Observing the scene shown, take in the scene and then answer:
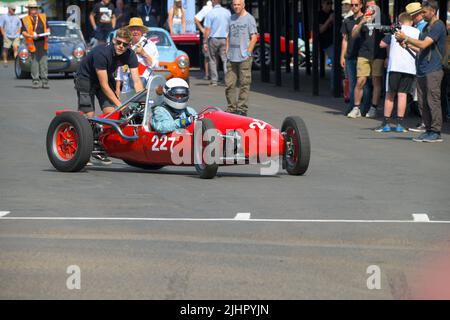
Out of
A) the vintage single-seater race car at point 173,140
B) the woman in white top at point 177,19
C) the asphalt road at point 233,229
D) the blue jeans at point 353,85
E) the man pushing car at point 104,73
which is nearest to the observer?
the asphalt road at point 233,229

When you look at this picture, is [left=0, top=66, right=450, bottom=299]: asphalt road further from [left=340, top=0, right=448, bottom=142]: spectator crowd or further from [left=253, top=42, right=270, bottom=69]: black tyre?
[left=253, top=42, right=270, bottom=69]: black tyre

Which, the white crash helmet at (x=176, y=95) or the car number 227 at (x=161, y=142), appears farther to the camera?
the white crash helmet at (x=176, y=95)

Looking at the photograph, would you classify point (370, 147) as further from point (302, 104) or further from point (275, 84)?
point (275, 84)

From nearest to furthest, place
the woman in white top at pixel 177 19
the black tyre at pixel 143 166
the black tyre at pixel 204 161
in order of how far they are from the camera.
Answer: the black tyre at pixel 204 161, the black tyre at pixel 143 166, the woman in white top at pixel 177 19

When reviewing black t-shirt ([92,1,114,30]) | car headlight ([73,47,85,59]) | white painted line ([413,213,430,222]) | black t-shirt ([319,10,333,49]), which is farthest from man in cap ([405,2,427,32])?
black t-shirt ([92,1,114,30])

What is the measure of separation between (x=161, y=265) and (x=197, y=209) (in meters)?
2.83

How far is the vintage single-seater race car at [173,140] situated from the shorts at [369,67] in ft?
22.3

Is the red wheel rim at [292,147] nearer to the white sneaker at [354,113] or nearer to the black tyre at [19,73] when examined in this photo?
the white sneaker at [354,113]

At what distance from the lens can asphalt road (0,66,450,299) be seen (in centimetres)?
791

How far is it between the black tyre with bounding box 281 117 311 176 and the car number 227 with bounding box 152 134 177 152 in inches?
48.2

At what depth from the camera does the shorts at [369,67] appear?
814 inches

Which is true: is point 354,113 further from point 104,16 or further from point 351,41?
point 104,16

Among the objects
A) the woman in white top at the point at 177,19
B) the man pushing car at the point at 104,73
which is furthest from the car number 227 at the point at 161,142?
the woman in white top at the point at 177,19

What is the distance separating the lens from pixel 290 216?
10961mm
